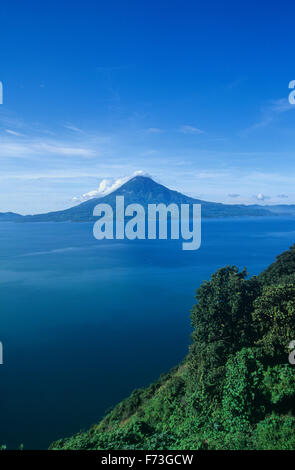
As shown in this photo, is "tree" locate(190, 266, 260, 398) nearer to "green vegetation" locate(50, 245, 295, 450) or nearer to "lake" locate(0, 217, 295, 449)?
"green vegetation" locate(50, 245, 295, 450)

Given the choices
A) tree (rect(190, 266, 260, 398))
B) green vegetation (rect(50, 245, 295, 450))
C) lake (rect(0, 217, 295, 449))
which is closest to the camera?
green vegetation (rect(50, 245, 295, 450))

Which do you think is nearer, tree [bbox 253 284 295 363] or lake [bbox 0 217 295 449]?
tree [bbox 253 284 295 363]

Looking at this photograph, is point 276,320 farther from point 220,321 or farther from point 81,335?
point 81,335

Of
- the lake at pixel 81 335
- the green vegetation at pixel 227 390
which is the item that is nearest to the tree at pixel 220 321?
the green vegetation at pixel 227 390

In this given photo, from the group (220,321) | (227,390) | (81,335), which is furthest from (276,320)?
(81,335)

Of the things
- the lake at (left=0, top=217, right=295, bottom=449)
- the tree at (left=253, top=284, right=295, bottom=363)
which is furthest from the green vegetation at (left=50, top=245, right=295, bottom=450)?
the lake at (left=0, top=217, right=295, bottom=449)
